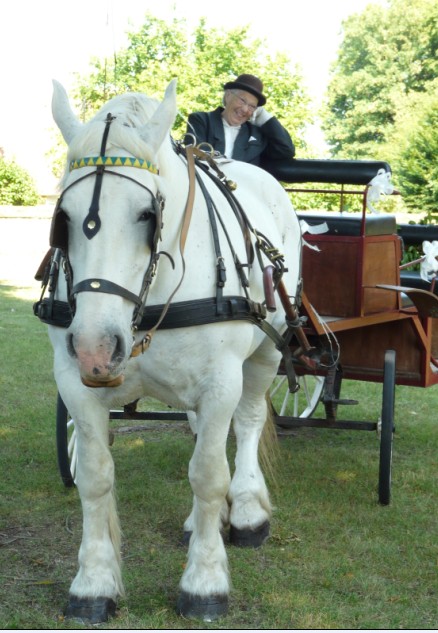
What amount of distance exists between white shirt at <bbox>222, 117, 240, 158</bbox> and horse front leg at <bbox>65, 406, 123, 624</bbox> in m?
2.34

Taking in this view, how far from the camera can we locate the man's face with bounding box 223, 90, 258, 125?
4.96 metres

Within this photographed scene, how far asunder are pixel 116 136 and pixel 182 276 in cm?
59

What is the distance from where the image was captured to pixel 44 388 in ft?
25.3

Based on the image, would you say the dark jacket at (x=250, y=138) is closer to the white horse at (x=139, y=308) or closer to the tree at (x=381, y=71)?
the white horse at (x=139, y=308)

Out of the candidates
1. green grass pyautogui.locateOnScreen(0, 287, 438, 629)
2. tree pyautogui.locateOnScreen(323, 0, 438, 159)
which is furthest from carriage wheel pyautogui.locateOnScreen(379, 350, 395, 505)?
tree pyautogui.locateOnScreen(323, 0, 438, 159)

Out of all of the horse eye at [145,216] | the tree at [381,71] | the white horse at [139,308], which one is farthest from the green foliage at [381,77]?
the horse eye at [145,216]

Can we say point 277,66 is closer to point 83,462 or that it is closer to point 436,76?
point 436,76

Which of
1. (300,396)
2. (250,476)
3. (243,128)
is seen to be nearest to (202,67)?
(300,396)

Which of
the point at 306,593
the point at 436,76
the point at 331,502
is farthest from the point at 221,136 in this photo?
the point at 436,76

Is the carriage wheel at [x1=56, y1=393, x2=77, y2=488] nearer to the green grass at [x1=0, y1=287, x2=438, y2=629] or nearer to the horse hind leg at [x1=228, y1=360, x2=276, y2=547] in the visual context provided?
the green grass at [x1=0, y1=287, x2=438, y2=629]

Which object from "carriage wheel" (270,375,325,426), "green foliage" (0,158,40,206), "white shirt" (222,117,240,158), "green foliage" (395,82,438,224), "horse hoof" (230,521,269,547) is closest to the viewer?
"horse hoof" (230,521,269,547)

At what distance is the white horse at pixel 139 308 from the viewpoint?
104 inches

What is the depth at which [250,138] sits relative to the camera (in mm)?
5191

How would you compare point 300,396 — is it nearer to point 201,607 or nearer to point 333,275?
point 333,275
